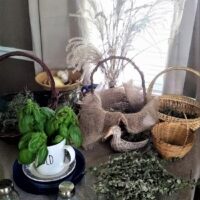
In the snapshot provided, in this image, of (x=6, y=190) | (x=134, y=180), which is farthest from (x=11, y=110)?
(x=134, y=180)

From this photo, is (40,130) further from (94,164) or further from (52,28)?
(52,28)

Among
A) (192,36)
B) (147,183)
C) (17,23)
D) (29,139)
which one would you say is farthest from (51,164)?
(17,23)

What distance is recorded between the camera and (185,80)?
1.12 m

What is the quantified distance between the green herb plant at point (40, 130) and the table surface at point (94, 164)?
0.39 feet

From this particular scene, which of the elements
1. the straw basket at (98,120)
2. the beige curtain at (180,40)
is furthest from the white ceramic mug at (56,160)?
the beige curtain at (180,40)

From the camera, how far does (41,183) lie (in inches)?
30.1

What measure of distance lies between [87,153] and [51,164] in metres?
0.17

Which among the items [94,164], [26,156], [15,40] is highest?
[15,40]

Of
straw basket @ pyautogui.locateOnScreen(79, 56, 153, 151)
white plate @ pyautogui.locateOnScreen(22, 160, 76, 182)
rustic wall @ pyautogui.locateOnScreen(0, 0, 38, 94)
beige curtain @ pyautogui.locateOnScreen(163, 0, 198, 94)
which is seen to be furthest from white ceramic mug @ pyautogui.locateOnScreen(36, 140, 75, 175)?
rustic wall @ pyautogui.locateOnScreen(0, 0, 38, 94)

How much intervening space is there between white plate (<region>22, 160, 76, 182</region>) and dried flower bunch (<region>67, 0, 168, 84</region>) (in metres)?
0.40

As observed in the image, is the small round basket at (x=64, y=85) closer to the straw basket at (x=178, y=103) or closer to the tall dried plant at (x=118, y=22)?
the tall dried plant at (x=118, y=22)

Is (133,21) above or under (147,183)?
above

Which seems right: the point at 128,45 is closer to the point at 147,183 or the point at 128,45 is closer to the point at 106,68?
the point at 106,68

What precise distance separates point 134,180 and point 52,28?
2.55ft
